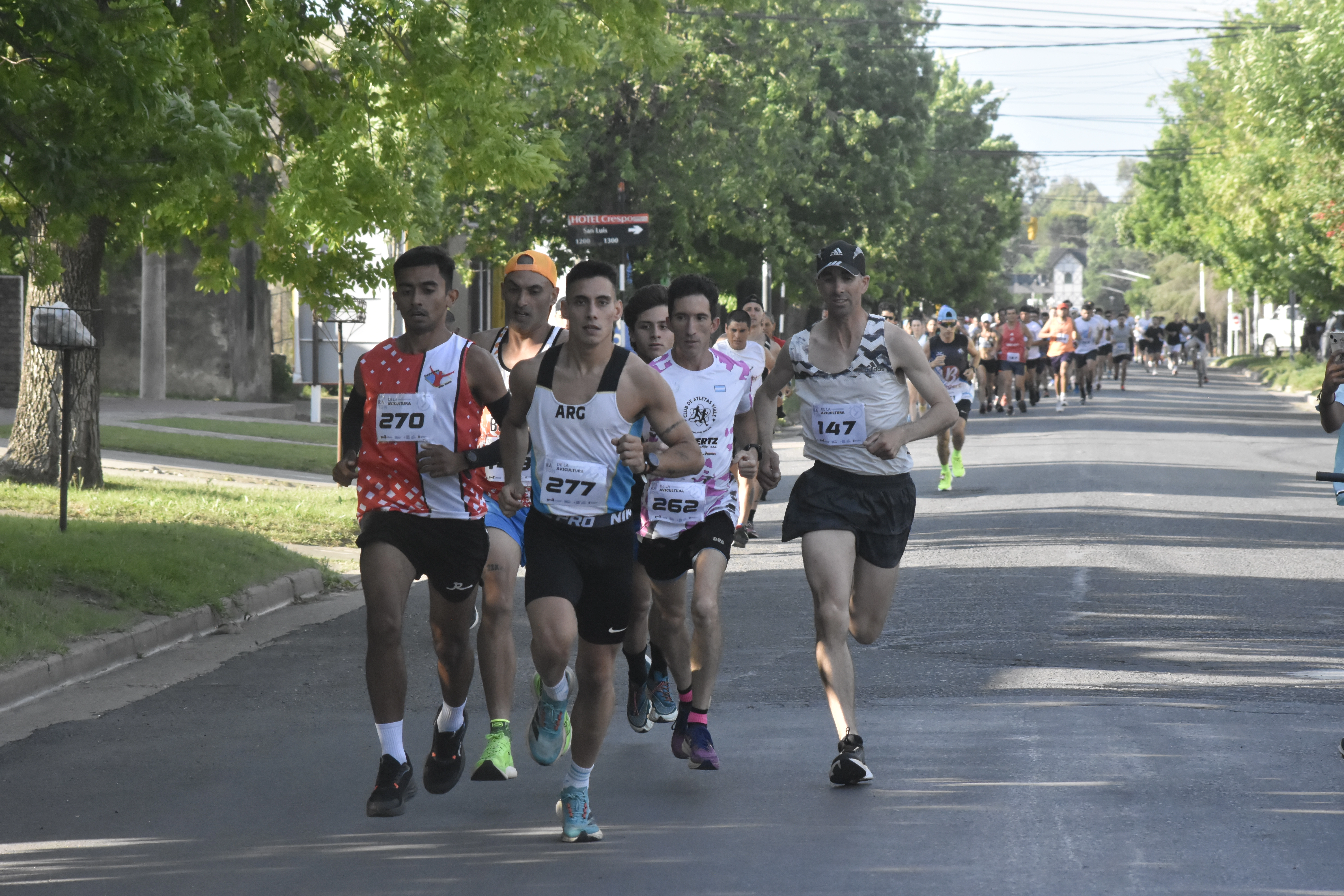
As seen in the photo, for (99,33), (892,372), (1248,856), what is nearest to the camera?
(1248,856)

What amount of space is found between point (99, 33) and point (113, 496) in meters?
6.60

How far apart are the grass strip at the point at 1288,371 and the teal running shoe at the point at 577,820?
28777 millimetres

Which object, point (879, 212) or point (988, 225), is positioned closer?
point (879, 212)

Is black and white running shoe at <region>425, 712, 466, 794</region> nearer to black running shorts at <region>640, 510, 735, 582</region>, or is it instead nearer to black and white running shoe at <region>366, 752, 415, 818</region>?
black and white running shoe at <region>366, 752, 415, 818</region>

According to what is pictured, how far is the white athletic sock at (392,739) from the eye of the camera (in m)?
6.12

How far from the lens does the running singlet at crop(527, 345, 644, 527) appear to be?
5.79 m

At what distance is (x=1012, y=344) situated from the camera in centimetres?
3206

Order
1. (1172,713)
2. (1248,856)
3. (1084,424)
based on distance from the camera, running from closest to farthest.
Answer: (1248,856), (1172,713), (1084,424)

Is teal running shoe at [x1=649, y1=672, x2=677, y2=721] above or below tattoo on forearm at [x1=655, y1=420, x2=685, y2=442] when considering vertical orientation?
below

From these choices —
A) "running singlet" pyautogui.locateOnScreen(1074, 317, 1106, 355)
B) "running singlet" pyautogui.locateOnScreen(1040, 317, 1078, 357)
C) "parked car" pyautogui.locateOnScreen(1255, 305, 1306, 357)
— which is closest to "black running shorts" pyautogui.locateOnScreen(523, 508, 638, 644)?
"running singlet" pyautogui.locateOnScreen(1040, 317, 1078, 357)

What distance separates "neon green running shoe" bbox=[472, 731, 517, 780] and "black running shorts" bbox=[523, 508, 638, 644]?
99 cm

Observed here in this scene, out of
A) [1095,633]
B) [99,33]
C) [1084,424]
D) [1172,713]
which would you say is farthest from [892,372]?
[1084,424]

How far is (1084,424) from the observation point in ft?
96.6

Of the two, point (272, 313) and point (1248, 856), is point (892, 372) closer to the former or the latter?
point (1248, 856)
